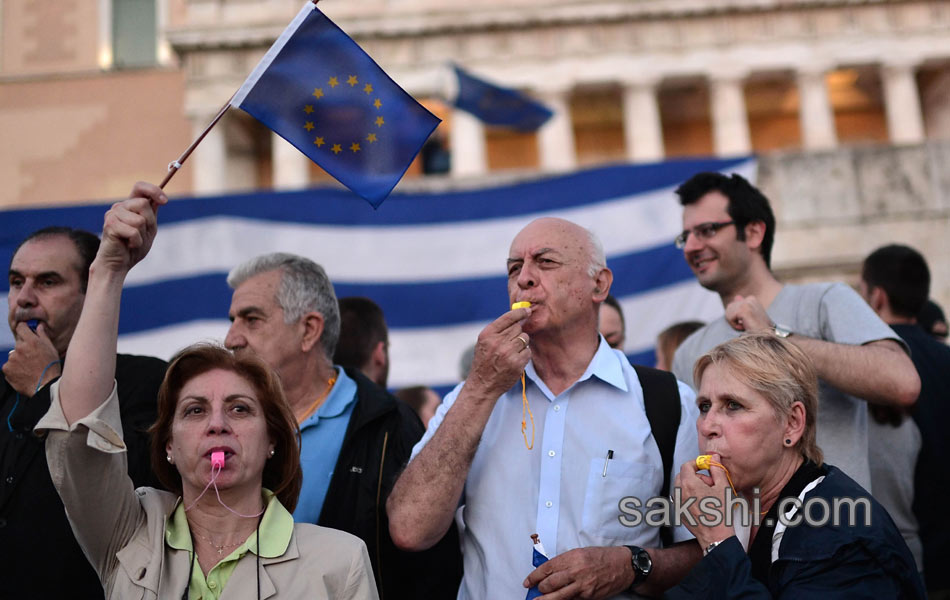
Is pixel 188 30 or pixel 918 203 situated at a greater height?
pixel 188 30

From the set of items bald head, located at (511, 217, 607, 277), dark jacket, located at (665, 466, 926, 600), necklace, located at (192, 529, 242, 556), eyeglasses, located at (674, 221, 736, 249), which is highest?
eyeglasses, located at (674, 221, 736, 249)

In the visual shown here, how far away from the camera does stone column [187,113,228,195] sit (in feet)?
100

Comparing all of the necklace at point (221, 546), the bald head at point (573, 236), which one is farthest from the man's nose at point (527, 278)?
the necklace at point (221, 546)

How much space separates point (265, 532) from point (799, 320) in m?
2.12

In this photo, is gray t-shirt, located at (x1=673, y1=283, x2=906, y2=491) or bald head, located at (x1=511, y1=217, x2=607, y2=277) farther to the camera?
gray t-shirt, located at (x1=673, y1=283, x2=906, y2=491)

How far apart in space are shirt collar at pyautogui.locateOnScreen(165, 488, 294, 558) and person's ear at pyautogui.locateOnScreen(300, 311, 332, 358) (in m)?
1.13

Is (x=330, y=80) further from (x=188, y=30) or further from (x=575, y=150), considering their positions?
(x=575, y=150)

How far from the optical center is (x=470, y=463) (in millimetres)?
2936

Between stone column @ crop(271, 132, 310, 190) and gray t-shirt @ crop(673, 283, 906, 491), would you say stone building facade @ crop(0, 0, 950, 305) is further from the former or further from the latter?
gray t-shirt @ crop(673, 283, 906, 491)

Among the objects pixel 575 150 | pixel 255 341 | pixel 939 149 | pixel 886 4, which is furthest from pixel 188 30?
pixel 255 341

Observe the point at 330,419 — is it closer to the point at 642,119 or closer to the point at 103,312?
the point at 103,312

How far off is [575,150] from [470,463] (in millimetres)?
33531

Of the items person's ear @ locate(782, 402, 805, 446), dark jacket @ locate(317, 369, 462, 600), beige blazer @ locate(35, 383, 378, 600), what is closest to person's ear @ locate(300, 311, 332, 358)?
dark jacket @ locate(317, 369, 462, 600)

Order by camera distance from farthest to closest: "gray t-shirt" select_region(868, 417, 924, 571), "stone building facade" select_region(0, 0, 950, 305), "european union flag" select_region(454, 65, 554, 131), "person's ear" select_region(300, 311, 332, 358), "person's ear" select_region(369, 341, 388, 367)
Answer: "stone building facade" select_region(0, 0, 950, 305) → "european union flag" select_region(454, 65, 554, 131) → "person's ear" select_region(369, 341, 388, 367) → "gray t-shirt" select_region(868, 417, 924, 571) → "person's ear" select_region(300, 311, 332, 358)
